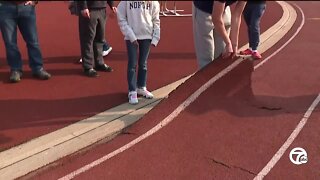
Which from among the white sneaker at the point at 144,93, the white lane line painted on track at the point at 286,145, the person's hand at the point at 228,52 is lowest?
the white lane line painted on track at the point at 286,145

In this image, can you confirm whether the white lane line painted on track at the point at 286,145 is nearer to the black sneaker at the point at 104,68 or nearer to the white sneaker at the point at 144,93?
the white sneaker at the point at 144,93

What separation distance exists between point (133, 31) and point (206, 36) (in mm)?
849

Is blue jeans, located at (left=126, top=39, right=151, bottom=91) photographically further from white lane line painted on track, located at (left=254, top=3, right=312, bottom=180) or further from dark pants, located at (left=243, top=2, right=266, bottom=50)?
dark pants, located at (left=243, top=2, right=266, bottom=50)

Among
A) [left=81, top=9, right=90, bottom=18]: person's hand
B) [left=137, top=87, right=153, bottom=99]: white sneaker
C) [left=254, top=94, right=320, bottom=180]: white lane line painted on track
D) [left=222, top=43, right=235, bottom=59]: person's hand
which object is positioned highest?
[left=81, top=9, right=90, bottom=18]: person's hand

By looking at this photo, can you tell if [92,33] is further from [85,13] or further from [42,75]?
[42,75]

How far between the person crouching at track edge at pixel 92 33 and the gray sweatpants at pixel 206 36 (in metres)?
1.51

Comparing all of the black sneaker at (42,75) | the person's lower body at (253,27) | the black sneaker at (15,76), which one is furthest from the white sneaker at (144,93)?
the person's lower body at (253,27)

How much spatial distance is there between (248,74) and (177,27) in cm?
537

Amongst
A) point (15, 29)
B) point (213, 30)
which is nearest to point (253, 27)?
point (213, 30)

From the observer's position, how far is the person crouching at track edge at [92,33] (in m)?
5.50

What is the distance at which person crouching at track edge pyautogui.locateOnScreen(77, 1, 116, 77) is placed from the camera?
5.50m

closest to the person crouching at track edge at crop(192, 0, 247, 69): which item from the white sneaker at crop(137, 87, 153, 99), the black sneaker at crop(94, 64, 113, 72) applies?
the white sneaker at crop(137, 87, 153, 99)

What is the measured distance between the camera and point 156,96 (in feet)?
16.9

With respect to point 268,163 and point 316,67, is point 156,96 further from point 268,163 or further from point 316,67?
point 316,67
